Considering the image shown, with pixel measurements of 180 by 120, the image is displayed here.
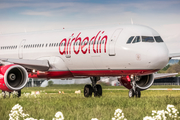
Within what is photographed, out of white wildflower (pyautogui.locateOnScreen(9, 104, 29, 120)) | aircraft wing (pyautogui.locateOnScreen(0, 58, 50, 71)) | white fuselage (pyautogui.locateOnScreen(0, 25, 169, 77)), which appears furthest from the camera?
aircraft wing (pyautogui.locateOnScreen(0, 58, 50, 71))

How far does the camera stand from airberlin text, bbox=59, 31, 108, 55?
22.4 meters

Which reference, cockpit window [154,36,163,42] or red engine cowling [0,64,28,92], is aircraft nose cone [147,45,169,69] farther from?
red engine cowling [0,64,28,92]

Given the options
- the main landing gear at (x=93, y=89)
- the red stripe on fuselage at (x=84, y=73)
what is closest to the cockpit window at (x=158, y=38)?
the red stripe on fuselage at (x=84, y=73)

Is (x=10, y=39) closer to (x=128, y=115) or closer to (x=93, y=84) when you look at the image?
(x=93, y=84)

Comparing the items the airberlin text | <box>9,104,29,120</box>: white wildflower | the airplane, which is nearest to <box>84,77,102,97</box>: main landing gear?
the airplane

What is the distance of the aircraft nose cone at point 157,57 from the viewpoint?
20.0 metres

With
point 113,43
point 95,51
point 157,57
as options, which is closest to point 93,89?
point 95,51

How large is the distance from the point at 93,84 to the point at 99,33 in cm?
461

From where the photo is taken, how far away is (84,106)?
17391 millimetres

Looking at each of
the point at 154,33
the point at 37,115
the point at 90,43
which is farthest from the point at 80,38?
the point at 37,115

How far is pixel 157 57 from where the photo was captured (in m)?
19.9

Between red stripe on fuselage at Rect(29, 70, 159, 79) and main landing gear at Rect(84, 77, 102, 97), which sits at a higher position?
red stripe on fuselage at Rect(29, 70, 159, 79)

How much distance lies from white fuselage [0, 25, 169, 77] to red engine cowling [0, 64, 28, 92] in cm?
283

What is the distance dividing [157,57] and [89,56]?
4.63 m
